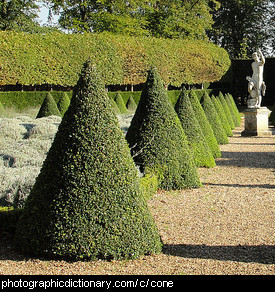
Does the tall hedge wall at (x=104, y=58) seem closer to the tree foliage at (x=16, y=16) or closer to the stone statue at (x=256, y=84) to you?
the tree foliage at (x=16, y=16)

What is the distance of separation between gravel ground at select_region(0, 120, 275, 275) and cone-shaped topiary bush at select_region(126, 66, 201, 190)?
0.96 feet

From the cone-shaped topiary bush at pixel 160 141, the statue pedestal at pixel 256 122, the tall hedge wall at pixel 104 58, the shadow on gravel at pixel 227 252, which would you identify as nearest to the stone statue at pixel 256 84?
the statue pedestal at pixel 256 122

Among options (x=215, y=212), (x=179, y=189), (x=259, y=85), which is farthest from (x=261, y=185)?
(x=259, y=85)

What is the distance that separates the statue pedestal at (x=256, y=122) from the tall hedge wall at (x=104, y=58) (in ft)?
33.7

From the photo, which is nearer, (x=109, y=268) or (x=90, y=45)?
(x=109, y=268)

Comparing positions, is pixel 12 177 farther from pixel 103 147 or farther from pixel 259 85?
pixel 259 85

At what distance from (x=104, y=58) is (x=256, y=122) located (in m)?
11.2

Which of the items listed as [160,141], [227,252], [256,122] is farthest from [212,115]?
[227,252]

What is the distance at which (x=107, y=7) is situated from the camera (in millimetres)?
29047

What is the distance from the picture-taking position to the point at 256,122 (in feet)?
47.6

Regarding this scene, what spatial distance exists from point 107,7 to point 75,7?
7.73 feet

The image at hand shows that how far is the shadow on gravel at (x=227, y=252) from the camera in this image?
3.76 metres

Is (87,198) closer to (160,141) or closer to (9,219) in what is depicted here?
(9,219)

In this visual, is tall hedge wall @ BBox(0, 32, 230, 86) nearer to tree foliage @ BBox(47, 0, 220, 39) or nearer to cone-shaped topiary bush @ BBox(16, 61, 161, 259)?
tree foliage @ BBox(47, 0, 220, 39)
